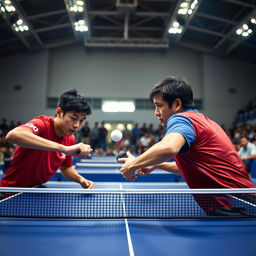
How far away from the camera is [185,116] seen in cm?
147

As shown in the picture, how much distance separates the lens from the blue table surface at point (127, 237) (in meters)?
1.14

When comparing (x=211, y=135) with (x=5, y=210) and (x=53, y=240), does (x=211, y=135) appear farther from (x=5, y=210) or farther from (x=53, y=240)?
(x=5, y=210)

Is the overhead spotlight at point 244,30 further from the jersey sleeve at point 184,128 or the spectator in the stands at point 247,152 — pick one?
the jersey sleeve at point 184,128

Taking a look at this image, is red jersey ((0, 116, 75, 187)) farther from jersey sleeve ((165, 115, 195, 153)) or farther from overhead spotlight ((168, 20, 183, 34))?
overhead spotlight ((168, 20, 183, 34))

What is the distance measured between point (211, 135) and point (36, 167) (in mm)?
1700

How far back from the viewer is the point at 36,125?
6.89 feet

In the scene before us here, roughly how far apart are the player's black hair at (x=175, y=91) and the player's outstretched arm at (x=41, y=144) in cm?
69

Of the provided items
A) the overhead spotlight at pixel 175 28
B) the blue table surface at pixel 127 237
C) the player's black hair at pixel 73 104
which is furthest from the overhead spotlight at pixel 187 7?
the blue table surface at pixel 127 237

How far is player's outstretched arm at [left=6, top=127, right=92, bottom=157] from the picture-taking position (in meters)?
1.68

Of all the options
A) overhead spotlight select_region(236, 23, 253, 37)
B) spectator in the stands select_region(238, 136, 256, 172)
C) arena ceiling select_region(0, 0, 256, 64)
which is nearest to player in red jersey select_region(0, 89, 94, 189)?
spectator in the stands select_region(238, 136, 256, 172)

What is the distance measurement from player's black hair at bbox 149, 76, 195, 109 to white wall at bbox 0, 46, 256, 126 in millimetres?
16048

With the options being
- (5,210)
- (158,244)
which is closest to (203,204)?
(158,244)

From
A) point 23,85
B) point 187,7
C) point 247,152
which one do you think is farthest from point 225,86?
point 23,85

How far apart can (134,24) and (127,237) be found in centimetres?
1554
